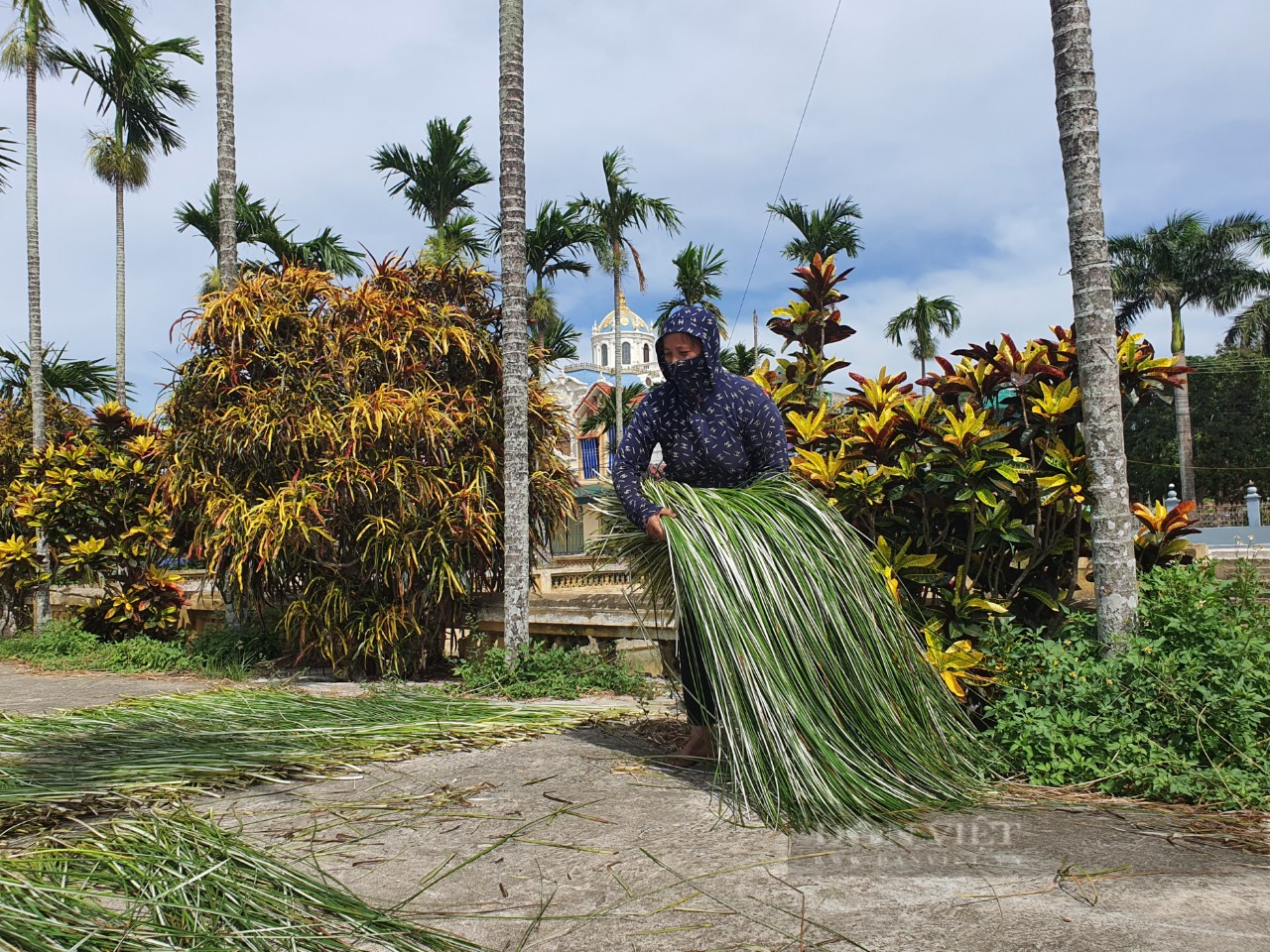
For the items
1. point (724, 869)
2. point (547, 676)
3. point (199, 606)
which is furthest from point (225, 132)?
point (724, 869)

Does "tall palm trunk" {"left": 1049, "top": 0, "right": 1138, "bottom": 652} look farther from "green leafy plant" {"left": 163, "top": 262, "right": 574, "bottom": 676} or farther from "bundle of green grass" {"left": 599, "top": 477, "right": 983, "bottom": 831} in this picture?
"green leafy plant" {"left": 163, "top": 262, "right": 574, "bottom": 676}

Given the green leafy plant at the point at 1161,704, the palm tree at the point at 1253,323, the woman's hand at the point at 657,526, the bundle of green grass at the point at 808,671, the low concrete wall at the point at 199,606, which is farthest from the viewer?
the palm tree at the point at 1253,323

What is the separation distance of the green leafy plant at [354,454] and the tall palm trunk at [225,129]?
8.06ft

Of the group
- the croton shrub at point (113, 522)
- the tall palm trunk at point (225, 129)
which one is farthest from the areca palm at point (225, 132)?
the croton shrub at point (113, 522)

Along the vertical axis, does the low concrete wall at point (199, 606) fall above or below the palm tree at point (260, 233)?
below

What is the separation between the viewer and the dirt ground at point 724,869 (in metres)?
2.04

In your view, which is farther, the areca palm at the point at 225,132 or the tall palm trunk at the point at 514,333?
the areca palm at the point at 225,132

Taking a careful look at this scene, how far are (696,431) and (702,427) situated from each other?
0.03 m

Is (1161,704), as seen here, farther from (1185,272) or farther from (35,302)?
(1185,272)

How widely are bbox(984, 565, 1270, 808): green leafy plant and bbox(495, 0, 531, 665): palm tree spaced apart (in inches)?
145

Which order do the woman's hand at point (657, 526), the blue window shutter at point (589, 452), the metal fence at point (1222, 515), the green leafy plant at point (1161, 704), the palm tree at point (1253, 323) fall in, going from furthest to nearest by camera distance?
the blue window shutter at point (589, 452)
the palm tree at point (1253, 323)
the metal fence at point (1222, 515)
the woman's hand at point (657, 526)
the green leafy plant at point (1161, 704)

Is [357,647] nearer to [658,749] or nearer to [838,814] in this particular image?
[658,749]

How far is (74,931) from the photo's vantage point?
2020mm

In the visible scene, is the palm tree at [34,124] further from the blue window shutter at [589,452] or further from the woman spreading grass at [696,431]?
the blue window shutter at [589,452]
